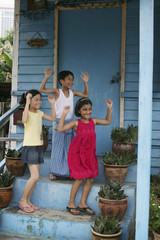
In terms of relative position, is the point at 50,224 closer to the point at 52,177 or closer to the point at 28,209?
the point at 28,209

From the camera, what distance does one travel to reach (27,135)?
11.9ft

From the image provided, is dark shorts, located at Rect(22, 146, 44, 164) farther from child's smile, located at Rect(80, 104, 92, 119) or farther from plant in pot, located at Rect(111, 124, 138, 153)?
plant in pot, located at Rect(111, 124, 138, 153)

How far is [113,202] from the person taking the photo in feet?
9.96

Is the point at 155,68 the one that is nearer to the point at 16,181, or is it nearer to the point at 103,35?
the point at 103,35

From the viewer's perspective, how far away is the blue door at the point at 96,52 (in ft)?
16.6

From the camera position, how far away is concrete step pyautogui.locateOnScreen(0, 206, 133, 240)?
10.2ft

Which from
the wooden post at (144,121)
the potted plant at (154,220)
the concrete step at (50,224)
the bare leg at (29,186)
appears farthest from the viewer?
the bare leg at (29,186)

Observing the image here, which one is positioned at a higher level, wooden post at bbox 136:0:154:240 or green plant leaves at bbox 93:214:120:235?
wooden post at bbox 136:0:154:240

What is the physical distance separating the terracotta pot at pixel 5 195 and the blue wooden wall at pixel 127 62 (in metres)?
1.85

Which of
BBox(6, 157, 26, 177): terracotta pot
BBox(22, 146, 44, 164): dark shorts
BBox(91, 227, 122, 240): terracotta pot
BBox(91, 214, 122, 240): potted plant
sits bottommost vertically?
BBox(91, 227, 122, 240): terracotta pot

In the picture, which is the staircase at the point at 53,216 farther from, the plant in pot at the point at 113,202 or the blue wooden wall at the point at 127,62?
the blue wooden wall at the point at 127,62

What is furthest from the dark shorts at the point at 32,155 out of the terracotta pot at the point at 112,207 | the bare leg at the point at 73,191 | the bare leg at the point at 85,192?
the terracotta pot at the point at 112,207

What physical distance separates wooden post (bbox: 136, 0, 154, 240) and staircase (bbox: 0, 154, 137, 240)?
2.04 ft

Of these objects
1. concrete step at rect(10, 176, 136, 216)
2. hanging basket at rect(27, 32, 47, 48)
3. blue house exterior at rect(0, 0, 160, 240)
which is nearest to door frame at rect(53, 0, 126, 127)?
blue house exterior at rect(0, 0, 160, 240)
